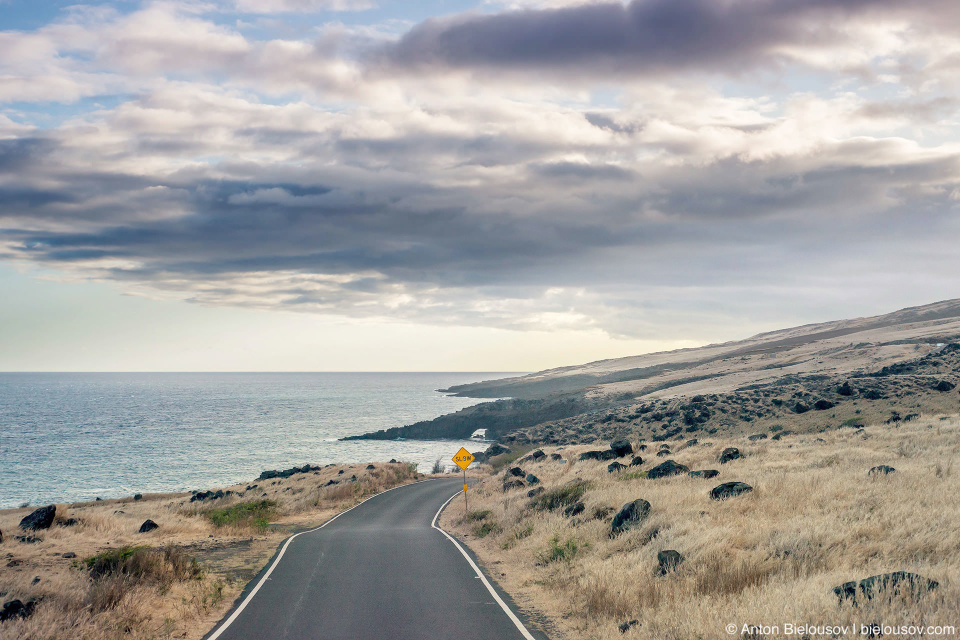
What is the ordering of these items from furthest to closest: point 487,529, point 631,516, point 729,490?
point 487,529
point 729,490
point 631,516

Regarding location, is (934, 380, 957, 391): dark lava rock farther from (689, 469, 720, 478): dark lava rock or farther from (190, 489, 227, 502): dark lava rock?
(190, 489, 227, 502): dark lava rock

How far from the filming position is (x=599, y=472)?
2652cm

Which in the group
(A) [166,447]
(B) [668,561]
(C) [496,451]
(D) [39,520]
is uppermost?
(B) [668,561]

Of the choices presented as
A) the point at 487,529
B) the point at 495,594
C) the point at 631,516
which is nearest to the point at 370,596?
the point at 495,594

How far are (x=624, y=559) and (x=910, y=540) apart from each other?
5332 mm

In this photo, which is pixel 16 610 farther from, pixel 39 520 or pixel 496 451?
pixel 496 451

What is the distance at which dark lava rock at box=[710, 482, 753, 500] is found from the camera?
1661 cm

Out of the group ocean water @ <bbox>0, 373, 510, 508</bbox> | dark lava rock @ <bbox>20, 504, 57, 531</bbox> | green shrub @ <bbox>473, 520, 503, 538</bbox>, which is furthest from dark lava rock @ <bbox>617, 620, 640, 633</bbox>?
ocean water @ <bbox>0, 373, 510, 508</bbox>

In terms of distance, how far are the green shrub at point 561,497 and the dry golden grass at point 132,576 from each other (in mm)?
9523

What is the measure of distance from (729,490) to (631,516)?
321 cm

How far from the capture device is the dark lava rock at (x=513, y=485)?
98.9 ft

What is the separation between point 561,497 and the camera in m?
21.9

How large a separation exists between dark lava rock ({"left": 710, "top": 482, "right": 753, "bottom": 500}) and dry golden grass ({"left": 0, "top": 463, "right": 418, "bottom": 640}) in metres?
12.7

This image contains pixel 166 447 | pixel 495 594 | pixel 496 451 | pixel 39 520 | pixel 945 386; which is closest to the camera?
pixel 495 594
